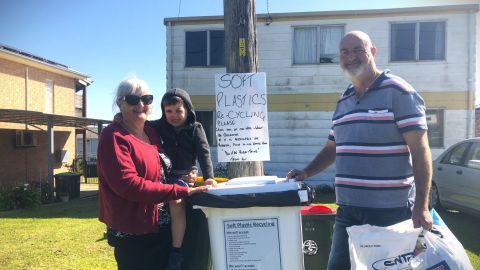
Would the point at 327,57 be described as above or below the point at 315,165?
above

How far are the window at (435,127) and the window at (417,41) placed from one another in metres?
1.55

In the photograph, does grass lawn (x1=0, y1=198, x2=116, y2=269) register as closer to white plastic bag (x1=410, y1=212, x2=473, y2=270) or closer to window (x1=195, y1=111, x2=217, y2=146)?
A: white plastic bag (x1=410, y1=212, x2=473, y2=270)

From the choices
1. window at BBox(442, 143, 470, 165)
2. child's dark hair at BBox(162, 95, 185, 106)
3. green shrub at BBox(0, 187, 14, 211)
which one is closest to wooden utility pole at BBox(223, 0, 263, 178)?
child's dark hair at BBox(162, 95, 185, 106)

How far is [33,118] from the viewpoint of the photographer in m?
12.6

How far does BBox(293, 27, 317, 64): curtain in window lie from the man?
30.8 feet

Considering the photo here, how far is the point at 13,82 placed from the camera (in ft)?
47.9

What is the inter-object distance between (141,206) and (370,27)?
1049cm

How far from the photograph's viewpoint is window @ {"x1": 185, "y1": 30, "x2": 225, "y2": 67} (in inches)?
469

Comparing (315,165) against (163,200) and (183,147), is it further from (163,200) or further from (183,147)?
(163,200)

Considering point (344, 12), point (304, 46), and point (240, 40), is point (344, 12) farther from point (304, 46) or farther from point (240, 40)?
point (240, 40)

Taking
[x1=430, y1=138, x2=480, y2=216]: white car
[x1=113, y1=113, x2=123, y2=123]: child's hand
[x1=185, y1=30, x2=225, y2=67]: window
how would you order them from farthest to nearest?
1. [x1=185, y1=30, x2=225, y2=67]: window
2. [x1=430, y1=138, x2=480, y2=216]: white car
3. [x1=113, y1=113, x2=123, y2=123]: child's hand

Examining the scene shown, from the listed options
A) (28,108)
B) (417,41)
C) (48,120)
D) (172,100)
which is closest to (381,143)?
(172,100)

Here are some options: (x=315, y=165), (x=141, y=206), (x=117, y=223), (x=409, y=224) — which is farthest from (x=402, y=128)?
(x=117, y=223)

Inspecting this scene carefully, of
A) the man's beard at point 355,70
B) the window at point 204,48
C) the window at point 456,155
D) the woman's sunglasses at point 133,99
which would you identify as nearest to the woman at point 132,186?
the woman's sunglasses at point 133,99
